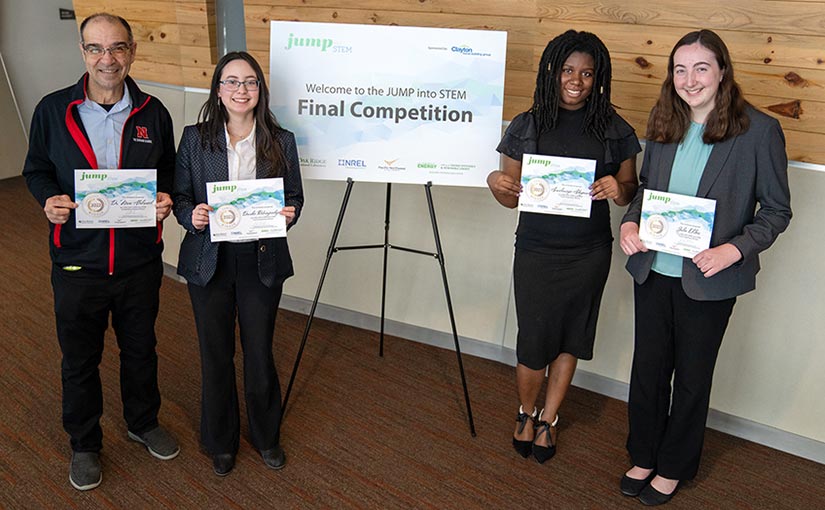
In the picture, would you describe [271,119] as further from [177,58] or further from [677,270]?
[177,58]

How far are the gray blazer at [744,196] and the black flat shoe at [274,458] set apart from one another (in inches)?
64.9

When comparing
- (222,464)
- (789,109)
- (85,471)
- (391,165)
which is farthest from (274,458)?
(789,109)

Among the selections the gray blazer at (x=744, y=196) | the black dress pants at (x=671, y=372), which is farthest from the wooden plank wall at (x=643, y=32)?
the black dress pants at (x=671, y=372)

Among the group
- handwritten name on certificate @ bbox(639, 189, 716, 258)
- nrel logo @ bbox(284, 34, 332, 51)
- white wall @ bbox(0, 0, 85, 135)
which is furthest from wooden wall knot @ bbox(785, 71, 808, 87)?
white wall @ bbox(0, 0, 85, 135)

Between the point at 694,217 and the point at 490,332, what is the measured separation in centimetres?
170

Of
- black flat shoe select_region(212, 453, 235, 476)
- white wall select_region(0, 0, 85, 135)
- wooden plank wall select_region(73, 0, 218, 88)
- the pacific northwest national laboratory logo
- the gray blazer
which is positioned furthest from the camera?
white wall select_region(0, 0, 85, 135)

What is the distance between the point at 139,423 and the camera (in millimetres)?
2938

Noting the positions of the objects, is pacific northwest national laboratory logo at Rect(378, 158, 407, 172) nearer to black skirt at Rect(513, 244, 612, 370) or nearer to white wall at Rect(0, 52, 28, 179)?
black skirt at Rect(513, 244, 612, 370)

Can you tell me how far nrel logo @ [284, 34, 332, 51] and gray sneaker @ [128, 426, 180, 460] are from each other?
5.33 ft

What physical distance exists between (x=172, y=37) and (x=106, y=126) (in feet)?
7.51

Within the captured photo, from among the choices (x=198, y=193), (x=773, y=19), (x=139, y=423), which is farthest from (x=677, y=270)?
(x=139, y=423)

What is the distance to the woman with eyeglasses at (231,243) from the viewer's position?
2482 millimetres

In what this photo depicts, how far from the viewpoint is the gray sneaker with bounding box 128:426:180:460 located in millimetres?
2910

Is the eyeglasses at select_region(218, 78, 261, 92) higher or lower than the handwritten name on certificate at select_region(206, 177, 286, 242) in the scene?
higher
